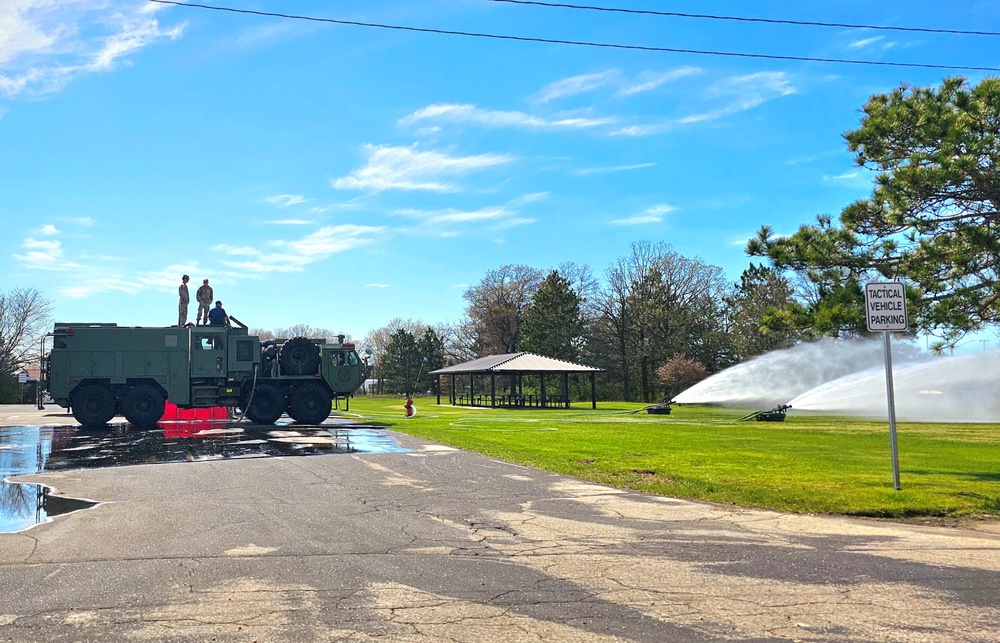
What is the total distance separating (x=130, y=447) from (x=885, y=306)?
15965 millimetres

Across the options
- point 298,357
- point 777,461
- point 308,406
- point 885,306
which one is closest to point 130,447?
point 308,406

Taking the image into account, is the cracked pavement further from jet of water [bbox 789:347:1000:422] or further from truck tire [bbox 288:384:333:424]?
jet of water [bbox 789:347:1000:422]

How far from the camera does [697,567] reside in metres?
6.50

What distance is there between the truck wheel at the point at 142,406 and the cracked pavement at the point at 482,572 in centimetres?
1544

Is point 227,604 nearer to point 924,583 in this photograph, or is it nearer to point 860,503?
point 924,583

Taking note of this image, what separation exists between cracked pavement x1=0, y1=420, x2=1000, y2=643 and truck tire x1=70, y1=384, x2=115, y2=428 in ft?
52.0

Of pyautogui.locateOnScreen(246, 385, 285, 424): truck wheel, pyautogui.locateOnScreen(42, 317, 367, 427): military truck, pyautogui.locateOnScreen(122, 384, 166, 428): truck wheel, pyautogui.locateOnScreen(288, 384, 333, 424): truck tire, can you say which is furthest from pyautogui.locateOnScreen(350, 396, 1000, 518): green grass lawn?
pyautogui.locateOnScreen(122, 384, 166, 428): truck wheel

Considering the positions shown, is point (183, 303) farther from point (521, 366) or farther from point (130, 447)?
point (521, 366)

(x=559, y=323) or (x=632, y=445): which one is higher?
(x=559, y=323)

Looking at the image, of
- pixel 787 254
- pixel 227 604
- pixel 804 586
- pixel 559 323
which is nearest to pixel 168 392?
pixel 787 254

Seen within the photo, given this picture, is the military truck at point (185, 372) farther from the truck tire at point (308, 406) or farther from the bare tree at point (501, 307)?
the bare tree at point (501, 307)

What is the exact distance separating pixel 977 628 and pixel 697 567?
7.03 feet

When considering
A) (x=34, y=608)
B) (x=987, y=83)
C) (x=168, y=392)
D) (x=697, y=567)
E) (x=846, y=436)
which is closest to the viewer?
(x=34, y=608)

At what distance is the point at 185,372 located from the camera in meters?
25.1
